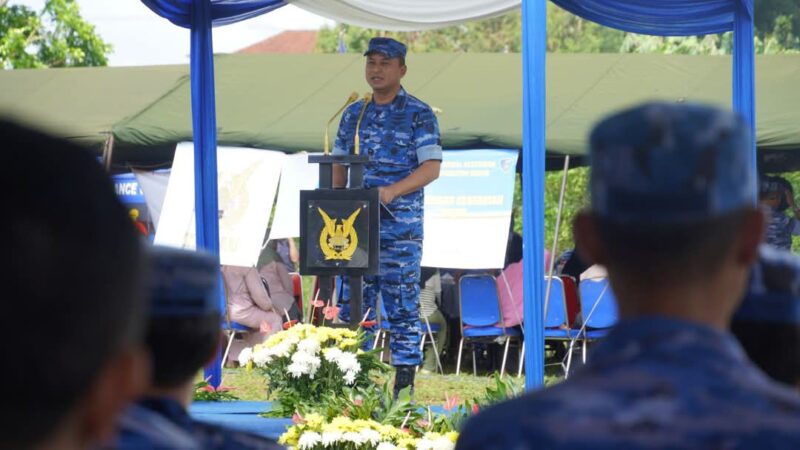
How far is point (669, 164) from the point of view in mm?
1202

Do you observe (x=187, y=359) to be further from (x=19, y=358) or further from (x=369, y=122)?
(x=369, y=122)

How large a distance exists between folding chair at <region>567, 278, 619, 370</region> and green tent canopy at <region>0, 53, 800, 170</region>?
1487 millimetres

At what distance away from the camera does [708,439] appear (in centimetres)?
116

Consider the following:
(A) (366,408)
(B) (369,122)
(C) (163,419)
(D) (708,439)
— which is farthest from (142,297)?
(B) (369,122)

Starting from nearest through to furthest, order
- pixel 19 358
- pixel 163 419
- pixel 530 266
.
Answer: pixel 19 358, pixel 163 419, pixel 530 266

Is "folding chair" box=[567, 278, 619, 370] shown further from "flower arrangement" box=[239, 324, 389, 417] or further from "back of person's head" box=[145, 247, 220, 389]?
"back of person's head" box=[145, 247, 220, 389]

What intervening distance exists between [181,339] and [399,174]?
17.4ft

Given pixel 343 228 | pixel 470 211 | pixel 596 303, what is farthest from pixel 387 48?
pixel 470 211

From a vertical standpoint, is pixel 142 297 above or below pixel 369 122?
below

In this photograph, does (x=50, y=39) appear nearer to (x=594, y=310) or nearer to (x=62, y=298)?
(x=594, y=310)

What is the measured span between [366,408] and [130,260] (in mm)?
4437

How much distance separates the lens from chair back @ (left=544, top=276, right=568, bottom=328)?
9.69 m

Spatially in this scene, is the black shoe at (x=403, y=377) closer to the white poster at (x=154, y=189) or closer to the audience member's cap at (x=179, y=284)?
the audience member's cap at (x=179, y=284)

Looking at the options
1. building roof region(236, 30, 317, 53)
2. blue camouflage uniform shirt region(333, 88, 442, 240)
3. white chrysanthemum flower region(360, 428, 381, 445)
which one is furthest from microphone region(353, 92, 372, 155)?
building roof region(236, 30, 317, 53)
